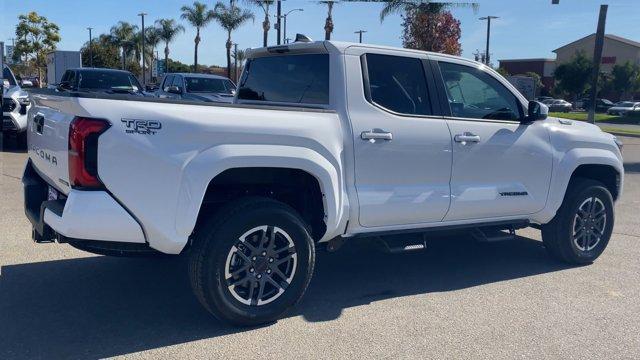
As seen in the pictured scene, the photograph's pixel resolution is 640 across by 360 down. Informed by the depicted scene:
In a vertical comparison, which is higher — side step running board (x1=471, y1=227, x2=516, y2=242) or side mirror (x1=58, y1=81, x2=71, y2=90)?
side mirror (x1=58, y1=81, x2=71, y2=90)

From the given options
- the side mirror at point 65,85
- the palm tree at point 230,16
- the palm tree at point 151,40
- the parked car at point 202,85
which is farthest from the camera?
the palm tree at point 151,40

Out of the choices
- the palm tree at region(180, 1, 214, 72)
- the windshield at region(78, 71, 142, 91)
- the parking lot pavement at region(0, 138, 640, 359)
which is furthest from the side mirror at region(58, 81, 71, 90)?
the palm tree at region(180, 1, 214, 72)

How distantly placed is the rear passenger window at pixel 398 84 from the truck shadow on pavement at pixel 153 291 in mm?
1551

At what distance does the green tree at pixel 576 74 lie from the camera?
62938 mm

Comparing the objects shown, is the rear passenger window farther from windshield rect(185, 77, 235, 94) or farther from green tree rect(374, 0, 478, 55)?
green tree rect(374, 0, 478, 55)

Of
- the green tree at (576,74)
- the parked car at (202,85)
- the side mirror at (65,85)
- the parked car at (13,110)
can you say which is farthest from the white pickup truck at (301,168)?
the green tree at (576,74)

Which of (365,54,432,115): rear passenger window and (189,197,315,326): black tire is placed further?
(365,54,432,115): rear passenger window

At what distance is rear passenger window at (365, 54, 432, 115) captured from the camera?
Answer: 4.92 meters

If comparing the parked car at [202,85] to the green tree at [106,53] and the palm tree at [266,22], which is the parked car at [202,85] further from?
the green tree at [106,53]

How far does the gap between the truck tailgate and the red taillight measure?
0.38ft

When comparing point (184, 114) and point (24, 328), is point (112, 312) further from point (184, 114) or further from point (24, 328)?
point (184, 114)

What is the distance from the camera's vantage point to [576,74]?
63.5 meters

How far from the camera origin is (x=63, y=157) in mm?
3926

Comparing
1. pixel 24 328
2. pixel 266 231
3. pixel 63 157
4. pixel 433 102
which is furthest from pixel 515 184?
pixel 24 328
